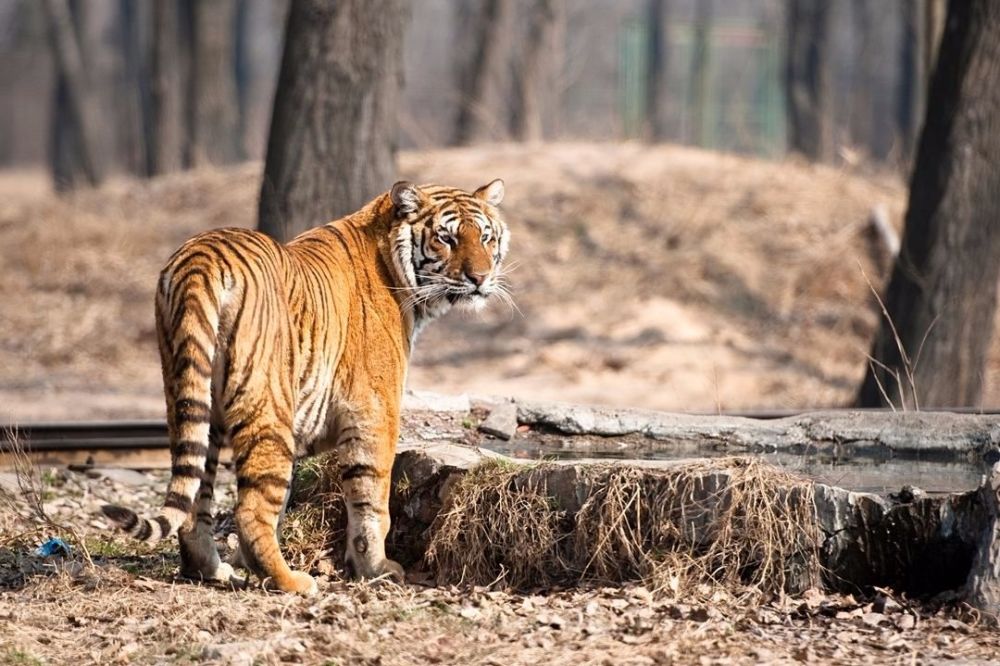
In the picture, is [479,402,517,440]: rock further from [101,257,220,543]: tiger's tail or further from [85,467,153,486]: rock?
[85,467,153,486]: rock

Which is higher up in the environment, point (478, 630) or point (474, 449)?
point (474, 449)

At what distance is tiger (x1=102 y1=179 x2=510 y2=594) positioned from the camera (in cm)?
520

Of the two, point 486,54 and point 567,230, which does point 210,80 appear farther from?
point 567,230

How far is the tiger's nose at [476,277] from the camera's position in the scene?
605cm

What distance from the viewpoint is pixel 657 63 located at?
128 feet

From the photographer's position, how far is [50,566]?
6020 mm

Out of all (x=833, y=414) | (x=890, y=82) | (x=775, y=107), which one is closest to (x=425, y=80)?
(x=890, y=82)

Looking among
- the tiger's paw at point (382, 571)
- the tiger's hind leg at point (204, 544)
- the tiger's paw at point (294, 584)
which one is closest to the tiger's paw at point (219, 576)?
the tiger's hind leg at point (204, 544)

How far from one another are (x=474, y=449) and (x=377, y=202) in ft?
3.90

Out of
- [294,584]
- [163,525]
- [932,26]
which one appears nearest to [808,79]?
[932,26]

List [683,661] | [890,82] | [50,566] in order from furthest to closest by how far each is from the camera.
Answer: [890,82]
[50,566]
[683,661]

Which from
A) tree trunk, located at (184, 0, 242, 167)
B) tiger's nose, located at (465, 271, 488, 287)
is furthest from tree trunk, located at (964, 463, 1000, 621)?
tree trunk, located at (184, 0, 242, 167)

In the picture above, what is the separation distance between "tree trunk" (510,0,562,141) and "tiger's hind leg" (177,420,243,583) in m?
15.0

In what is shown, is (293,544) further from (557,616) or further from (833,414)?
(833,414)
